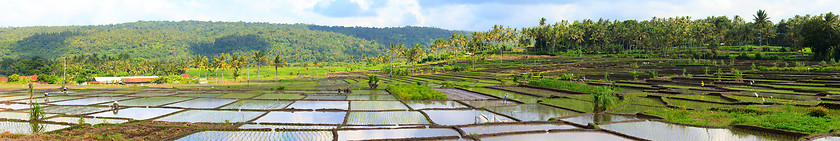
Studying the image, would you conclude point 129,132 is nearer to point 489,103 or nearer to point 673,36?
point 489,103

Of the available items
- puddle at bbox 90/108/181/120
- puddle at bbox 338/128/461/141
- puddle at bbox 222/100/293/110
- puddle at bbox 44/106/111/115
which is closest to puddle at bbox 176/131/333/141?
puddle at bbox 338/128/461/141

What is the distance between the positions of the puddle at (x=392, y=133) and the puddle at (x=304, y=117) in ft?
11.1

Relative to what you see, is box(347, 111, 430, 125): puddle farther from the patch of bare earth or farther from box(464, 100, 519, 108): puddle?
the patch of bare earth

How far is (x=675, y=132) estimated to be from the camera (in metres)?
17.0

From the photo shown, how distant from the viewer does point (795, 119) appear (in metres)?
17.3

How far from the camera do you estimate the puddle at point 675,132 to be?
15.5 m

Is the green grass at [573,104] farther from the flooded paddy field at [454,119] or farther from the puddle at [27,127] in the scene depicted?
the puddle at [27,127]

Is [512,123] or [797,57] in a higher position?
[797,57]

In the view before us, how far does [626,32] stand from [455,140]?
100773mm

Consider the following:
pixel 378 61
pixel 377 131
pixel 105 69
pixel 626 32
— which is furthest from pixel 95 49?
pixel 377 131

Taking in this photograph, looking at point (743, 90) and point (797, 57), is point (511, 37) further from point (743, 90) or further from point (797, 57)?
point (743, 90)

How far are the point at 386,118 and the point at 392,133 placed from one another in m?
4.70

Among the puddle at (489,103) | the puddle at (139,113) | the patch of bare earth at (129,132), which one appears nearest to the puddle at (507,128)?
the puddle at (489,103)

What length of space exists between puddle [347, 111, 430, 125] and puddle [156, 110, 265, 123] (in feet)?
17.5
